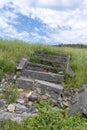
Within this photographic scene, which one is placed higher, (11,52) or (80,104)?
(11,52)

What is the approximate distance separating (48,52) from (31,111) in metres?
4.99

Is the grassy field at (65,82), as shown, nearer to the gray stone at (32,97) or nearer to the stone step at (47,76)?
the stone step at (47,76)

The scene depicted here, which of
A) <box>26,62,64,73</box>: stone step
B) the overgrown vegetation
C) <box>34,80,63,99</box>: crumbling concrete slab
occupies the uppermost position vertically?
<box>26,62,64,73</box>: stone step

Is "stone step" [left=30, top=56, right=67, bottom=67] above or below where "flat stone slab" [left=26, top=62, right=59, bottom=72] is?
above

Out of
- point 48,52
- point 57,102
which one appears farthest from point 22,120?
point 48,52

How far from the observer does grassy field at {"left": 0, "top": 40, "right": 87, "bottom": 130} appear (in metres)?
5.50

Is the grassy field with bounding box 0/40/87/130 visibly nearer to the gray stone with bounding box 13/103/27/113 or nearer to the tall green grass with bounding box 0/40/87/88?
the tall green grass with bounding box 0/40/87/88

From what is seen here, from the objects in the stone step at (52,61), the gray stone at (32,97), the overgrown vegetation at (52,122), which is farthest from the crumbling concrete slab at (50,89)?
the overgrown vegetation at (52,122)

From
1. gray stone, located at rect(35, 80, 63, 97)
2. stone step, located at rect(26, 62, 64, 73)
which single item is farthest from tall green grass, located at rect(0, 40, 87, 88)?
gray stone, located at rect(35, 80, 63, 97)

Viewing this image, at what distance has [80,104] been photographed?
7.35m

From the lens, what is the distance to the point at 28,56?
11.7m

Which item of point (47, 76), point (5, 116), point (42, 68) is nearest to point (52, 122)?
point (5, 116)

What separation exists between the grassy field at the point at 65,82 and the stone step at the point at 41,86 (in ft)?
2.63

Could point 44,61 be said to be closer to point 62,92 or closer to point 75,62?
point 75,62
